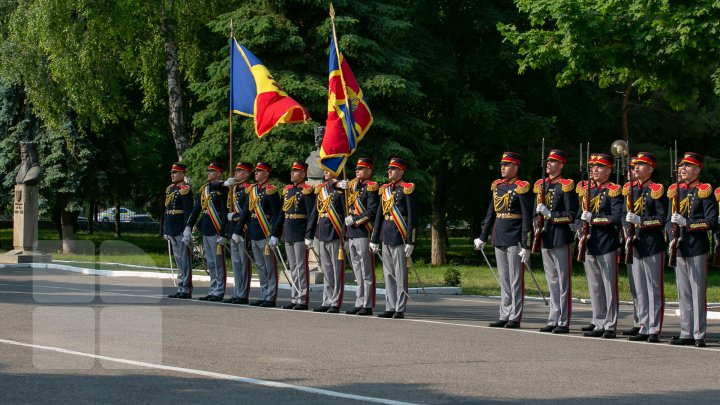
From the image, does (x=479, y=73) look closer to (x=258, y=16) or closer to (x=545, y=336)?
(x=258, y=16)

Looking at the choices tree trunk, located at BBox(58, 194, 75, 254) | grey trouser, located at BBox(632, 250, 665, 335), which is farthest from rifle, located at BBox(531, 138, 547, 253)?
tree trunk, located at BBox(58, 194, 75, 254)

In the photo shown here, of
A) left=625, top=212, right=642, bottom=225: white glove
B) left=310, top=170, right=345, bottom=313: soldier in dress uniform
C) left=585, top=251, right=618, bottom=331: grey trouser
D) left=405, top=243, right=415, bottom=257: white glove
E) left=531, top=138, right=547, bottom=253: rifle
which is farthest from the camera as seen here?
left=310, top=170, right=345, bottom=313: soldier in dress uniform

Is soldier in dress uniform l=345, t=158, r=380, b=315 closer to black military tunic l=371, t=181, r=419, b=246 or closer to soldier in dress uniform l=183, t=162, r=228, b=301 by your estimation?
black military tunic l=371, t=181, r=419, b=246

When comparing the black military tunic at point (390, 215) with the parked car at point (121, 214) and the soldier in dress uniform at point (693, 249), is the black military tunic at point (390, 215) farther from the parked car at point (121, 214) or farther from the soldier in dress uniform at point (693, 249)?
the parked car at point (121, 214)

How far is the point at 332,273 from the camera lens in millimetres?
15828

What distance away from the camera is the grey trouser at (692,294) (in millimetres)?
11945

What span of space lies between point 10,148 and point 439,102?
15.5 meters

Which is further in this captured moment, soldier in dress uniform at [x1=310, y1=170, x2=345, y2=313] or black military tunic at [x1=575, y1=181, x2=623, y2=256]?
soldier in dress uniform at [x1=310, y1=170, x2=345, y2=313]

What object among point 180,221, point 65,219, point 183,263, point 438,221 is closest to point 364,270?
point 183,263

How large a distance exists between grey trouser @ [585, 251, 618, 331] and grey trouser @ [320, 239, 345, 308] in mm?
3797

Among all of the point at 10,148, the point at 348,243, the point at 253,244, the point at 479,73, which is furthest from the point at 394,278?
the point at 10,148

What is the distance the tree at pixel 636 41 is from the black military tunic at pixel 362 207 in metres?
5.77

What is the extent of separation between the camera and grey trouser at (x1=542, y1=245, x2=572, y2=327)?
43.3 ft

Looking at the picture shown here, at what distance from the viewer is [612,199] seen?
12.8 metres
